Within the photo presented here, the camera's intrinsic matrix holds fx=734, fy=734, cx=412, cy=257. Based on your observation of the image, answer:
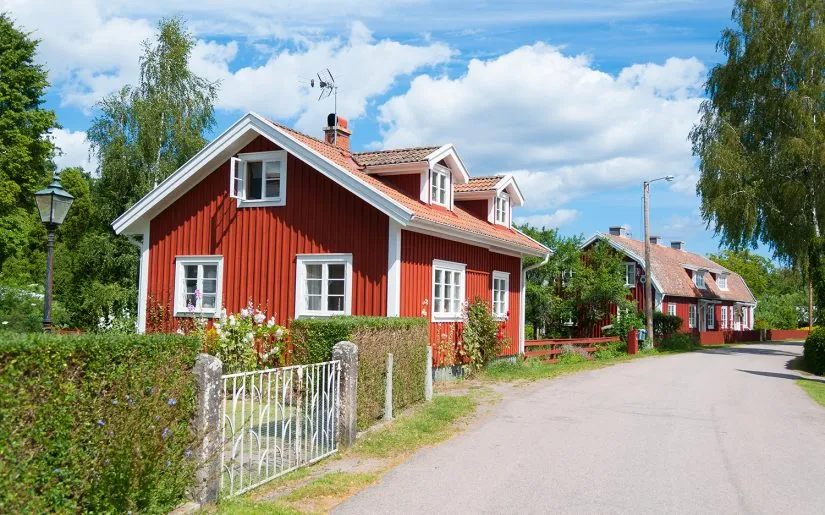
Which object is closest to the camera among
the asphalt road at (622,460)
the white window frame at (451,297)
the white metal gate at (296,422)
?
the asphalt road at (622,460)

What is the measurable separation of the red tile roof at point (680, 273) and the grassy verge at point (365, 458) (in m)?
28.6

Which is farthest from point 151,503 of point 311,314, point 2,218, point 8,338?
point 2,218

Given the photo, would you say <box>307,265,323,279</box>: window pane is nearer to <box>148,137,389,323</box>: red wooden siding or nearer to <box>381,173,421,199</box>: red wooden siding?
<box>148,137,389,323</box>: red wooden siding

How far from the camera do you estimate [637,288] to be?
4181 cm

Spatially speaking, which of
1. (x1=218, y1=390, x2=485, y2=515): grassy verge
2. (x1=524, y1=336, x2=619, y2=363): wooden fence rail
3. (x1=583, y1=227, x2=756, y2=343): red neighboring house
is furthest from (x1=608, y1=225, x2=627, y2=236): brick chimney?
(x1=218, y1=390, x2=485, y2=515): grassy verge

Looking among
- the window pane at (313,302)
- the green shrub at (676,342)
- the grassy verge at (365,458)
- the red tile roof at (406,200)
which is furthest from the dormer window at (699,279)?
the grassy verge at (365,458)

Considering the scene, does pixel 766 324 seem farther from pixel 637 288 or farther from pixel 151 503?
pixel 151 503

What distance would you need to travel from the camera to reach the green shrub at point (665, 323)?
126 ft

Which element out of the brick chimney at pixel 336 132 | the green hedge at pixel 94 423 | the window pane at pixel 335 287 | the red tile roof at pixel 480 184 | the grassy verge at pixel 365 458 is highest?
the brick chimney at pixel 336 132

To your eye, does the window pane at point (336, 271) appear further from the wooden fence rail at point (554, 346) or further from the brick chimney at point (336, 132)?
the wooden fence rail at point (554, 346)

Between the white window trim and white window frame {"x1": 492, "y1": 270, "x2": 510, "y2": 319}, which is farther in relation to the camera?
the white window trim

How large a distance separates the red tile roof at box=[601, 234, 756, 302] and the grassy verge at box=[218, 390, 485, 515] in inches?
1127

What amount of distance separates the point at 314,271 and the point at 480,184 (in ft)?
27.3

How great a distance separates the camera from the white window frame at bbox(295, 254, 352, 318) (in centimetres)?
1666
